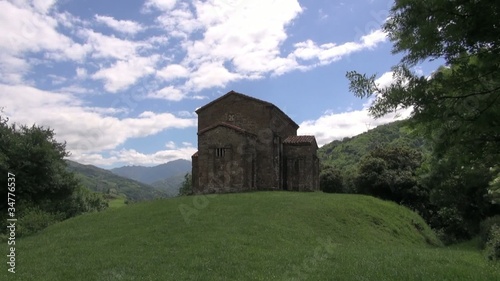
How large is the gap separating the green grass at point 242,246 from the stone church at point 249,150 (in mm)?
7219

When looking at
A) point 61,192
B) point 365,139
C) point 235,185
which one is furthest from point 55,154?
point 365,139

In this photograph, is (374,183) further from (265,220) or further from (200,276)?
(200,276)

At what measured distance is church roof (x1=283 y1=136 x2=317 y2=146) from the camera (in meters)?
40.5

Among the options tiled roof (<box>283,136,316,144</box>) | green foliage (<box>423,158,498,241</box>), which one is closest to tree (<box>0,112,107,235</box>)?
tiled roof (<box>283,136,316,144</box>)

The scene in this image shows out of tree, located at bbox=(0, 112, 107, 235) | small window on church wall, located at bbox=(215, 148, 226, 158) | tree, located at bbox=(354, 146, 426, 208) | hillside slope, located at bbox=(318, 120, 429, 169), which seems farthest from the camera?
hillside slope, located at bbox=(318, 120, 429, 169)

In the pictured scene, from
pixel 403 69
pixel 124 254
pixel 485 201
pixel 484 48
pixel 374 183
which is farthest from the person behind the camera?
pixel 374 183

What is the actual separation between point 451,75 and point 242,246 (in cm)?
1235

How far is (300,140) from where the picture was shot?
134ft

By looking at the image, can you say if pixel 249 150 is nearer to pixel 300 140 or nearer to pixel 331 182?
pixel 300 140

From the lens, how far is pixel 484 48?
4754 millimetres

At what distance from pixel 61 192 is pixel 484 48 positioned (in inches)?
1282

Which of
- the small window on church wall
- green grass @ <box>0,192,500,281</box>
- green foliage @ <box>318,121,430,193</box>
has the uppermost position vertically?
green foliage @ <box>318,121,430,193</box>

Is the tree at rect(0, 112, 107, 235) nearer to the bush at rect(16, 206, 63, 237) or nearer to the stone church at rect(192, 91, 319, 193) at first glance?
the bush at rect(16, 206, 63, 237)

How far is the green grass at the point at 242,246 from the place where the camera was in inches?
472
